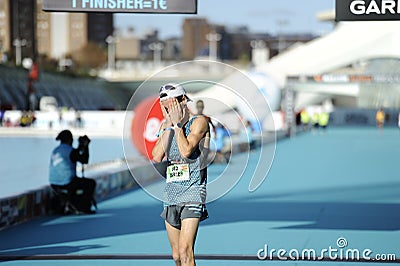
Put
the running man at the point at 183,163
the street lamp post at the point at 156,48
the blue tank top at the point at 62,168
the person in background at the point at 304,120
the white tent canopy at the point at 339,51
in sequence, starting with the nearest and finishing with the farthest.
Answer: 1. the running man at the point at 183,163
2. the blue tank top at the point at 62,168
3. the person in background at the point at 304,120
4. the white tent canopy at the point at 339,51
5. the street lamp post at the point at 156,48

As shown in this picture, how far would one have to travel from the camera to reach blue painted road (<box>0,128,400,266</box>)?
830cm

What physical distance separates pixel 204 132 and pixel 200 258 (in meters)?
2.50

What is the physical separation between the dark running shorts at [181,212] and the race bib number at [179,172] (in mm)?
177

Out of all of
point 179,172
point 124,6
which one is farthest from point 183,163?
point 124,6

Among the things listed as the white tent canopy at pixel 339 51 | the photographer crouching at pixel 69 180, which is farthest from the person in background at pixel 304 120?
the photographer crouching at pixel 69 180

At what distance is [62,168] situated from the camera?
11.1 m

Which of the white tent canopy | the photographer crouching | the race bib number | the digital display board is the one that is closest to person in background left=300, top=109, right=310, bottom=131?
the white tent canopy

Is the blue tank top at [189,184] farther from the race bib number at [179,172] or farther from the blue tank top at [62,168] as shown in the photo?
the blue tank top at [62,168]

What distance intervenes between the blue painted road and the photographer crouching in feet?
0.88

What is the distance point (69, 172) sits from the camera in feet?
36.5

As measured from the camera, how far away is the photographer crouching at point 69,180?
438 inches

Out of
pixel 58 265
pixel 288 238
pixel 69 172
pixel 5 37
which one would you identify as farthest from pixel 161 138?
pixel 5 37

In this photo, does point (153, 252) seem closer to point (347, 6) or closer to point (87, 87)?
point (347, 6)

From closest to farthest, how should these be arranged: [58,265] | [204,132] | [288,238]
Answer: [204,132] < [58,265] < [288,238]
